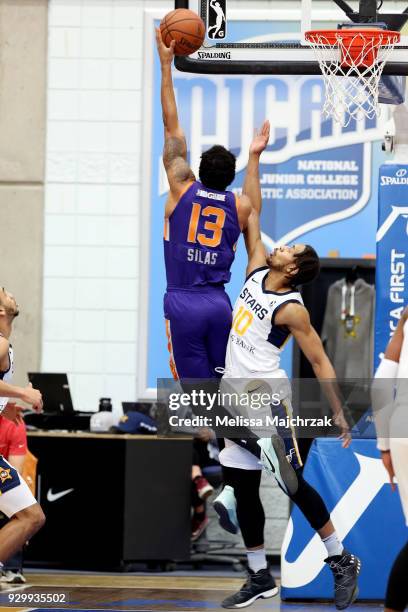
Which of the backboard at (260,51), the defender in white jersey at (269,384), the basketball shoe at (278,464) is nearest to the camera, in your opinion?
the basketball shoe at (278,464)

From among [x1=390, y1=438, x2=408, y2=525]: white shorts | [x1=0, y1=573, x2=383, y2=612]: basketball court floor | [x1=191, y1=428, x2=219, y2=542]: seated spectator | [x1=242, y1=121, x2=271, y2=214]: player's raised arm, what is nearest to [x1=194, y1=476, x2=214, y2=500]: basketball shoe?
[x1=191, y1=428, x2=219, y2=542]: seated spectator

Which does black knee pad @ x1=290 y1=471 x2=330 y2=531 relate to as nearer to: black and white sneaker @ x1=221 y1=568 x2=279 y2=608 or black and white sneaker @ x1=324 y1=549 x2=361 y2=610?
black and white sneaker @ x1=324 y1=549 x2=361 y2=610

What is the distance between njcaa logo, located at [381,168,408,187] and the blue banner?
1.86 metres

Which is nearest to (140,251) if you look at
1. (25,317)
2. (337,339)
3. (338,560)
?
(25,317)

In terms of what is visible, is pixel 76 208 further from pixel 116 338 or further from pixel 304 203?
pixel 304 203

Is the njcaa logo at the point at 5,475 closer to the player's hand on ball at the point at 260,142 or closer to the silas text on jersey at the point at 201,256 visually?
the silas text on jersey at the point at 201,256

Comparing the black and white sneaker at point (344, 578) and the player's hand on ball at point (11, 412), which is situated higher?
the player's hand on ball at point (11, 412)

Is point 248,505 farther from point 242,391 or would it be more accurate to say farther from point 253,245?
point 253,245

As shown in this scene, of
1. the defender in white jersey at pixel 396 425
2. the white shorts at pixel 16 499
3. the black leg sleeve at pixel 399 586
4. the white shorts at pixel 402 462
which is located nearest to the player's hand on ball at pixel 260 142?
the defender in white jersey at pixel 396 425

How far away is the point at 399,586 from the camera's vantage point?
5.70m

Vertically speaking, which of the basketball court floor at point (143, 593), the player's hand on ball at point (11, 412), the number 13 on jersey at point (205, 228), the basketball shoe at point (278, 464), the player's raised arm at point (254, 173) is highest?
the player's raised arm at point (254, 173)

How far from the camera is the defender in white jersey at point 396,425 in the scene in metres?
5.72

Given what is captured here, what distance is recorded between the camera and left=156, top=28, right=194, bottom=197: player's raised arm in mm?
7699

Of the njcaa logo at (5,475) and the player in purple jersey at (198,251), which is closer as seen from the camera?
the njcaa logo at (5,475)
